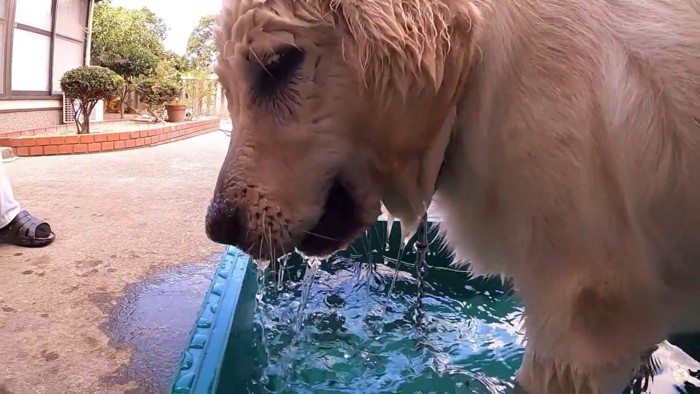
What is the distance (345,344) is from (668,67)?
170 cm

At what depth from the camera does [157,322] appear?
8.15ft

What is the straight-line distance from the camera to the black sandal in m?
3.40

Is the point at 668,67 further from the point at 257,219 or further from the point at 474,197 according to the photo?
the point at 257,219

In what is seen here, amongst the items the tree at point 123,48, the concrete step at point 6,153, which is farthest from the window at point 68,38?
the concrete step at point 6,153

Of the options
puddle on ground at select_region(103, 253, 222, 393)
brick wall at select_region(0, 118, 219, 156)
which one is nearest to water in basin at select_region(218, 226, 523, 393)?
puddle on ground at select_region(103, 253, 222, 393)

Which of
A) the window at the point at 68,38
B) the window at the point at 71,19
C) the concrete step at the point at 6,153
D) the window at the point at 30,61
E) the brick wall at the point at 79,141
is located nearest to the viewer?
the concrete step at the point at 6,153

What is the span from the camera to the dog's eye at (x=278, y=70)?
1047 mm

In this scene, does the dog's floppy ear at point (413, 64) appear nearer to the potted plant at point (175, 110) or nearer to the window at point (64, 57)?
the window at point (64, 57)

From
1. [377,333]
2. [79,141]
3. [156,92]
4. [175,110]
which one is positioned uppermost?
[156,92]

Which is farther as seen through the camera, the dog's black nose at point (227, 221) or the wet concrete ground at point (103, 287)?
the wet concrete ground at point (103, 287)

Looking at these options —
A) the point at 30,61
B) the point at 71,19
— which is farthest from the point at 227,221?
the point at 71,19

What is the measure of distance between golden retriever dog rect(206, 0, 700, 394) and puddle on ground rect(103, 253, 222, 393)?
1178 millimetres

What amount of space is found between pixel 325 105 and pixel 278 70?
0.11 meters

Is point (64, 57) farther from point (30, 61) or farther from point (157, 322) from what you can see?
point (157, 322)
